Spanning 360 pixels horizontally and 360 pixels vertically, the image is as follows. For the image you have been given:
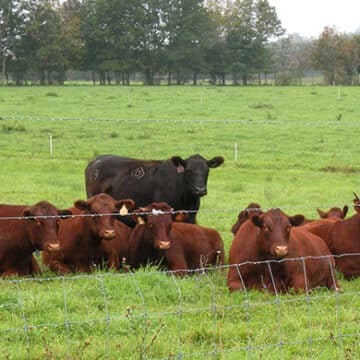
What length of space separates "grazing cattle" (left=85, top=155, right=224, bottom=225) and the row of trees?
2376 inches

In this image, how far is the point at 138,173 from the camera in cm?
1205

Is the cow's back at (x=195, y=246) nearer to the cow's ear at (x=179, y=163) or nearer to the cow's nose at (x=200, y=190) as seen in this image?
the cow's nose at (x=200, y=190)

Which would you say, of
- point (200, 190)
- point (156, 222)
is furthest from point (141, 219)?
point (200, 190)

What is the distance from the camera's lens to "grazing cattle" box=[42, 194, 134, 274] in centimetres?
895

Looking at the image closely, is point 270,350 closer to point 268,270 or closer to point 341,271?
point 268,270

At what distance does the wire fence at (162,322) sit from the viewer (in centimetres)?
597

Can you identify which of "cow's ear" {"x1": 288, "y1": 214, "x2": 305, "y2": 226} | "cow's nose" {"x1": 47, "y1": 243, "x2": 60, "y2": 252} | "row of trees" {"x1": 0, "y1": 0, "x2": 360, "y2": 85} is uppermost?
"row of trees" {"x1": 0, "y1": 0, "x2": 360, "y2": 85}

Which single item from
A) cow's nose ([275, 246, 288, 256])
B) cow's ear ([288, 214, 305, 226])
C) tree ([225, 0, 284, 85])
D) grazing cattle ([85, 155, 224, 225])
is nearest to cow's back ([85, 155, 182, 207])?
grazing cattle ([85, 155, 224, 225])

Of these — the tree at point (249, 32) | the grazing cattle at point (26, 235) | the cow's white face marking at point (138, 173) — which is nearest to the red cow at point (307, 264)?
the grazing cattle at point (26, 235)

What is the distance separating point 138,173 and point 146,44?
2581 inches

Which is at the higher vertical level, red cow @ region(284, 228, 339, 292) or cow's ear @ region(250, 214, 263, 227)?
cow's ear @ region(250, 214, 263, 227)

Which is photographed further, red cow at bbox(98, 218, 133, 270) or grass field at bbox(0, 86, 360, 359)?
red cow at bbox(98, 218, 133, 270)

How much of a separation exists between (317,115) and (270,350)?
25.8m

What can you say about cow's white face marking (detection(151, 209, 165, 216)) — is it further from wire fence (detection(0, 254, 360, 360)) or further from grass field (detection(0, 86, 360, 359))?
wire fence (detection(0, 254, 360, 360))
